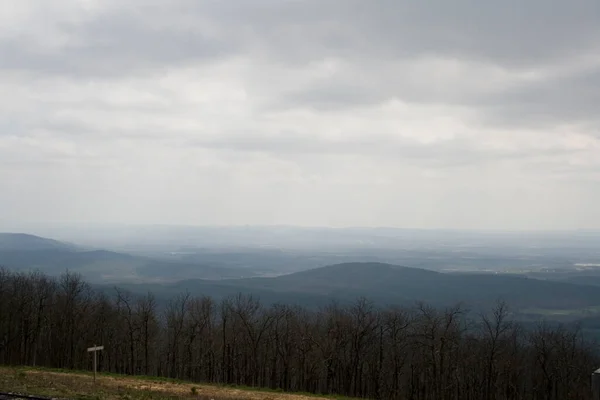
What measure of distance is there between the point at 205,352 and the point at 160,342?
9.02m

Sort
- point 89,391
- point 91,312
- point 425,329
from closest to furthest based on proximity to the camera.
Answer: point 89,391, point 425,329, point 91,312

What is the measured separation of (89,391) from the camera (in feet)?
87.5

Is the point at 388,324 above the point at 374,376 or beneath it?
above

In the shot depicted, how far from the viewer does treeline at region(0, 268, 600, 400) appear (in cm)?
6012

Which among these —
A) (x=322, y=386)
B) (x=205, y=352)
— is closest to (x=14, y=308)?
(x=205, y=352)

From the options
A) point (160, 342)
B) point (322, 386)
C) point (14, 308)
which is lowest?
point (322, 386)

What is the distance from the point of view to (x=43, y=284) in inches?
2879

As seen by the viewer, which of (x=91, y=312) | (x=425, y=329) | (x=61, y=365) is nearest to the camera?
(x=425, y=329)

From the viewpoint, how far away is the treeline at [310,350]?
6012 cm

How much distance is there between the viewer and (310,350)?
60.7 m

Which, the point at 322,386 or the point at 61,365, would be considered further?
the point at 322,386

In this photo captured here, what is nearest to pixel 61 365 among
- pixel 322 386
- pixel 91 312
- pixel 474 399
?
pixel 91 312

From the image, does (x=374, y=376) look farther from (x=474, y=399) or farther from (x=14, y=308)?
(x=14, y=308)

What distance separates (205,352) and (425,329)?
25433 mm
